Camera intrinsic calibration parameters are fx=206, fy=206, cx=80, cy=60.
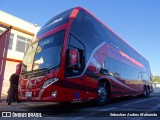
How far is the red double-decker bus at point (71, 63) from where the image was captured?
6.71 metres

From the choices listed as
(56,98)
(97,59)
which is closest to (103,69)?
(97,59)

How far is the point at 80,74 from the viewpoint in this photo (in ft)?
24.9

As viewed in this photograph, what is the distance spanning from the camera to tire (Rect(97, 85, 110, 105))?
902 cm

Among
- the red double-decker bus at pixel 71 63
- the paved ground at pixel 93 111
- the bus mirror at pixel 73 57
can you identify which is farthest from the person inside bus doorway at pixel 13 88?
the bus mirror at pixel 73 57

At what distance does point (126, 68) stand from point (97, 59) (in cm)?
454

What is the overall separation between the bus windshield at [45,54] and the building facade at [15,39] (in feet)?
41.7

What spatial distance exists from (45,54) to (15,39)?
52.0 ft

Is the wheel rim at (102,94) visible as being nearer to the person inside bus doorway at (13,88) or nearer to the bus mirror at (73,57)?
the bus mirror at (73,57)

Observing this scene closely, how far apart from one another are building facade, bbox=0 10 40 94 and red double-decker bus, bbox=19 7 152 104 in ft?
41.8

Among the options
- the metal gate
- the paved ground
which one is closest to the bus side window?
the paved ground

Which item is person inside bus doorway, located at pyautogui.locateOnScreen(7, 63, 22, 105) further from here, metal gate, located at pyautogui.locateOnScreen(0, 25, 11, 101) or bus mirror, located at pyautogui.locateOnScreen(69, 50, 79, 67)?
bus mirror, located at pyautogui.locateOnScreen(69, 50, 79, 67)

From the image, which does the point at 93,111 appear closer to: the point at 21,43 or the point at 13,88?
the point at 13,88

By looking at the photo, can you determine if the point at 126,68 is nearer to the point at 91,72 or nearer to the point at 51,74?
the point at 91,72

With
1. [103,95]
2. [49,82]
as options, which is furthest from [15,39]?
[49,82]
